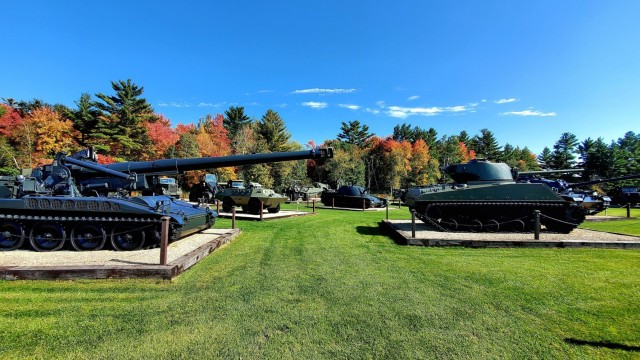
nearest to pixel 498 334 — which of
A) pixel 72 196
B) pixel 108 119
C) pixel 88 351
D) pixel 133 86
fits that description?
pixel 88 351

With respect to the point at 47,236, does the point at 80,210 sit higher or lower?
higher

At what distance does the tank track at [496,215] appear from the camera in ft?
32.6

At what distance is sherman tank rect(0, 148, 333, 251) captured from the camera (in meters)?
6.48

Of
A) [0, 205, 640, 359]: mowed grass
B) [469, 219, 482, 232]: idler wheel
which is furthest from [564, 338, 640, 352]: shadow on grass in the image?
[469, 219, 482, 232]: idler wheel

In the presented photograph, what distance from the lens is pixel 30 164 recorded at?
28250 mm

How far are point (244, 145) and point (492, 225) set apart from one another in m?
33.6

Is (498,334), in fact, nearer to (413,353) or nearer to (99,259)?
(413,353)

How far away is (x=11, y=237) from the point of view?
6.96 m

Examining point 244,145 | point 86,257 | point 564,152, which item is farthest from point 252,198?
point 564,152

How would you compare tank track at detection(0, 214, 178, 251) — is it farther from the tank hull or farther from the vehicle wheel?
the vehicle wheel

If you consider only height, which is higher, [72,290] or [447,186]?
[447,186]

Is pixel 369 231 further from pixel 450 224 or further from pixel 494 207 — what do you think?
pixel 494 207

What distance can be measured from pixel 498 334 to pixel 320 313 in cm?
187

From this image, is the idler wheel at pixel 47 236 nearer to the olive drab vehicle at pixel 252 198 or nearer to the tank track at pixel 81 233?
the tank track at pixel 81 233
